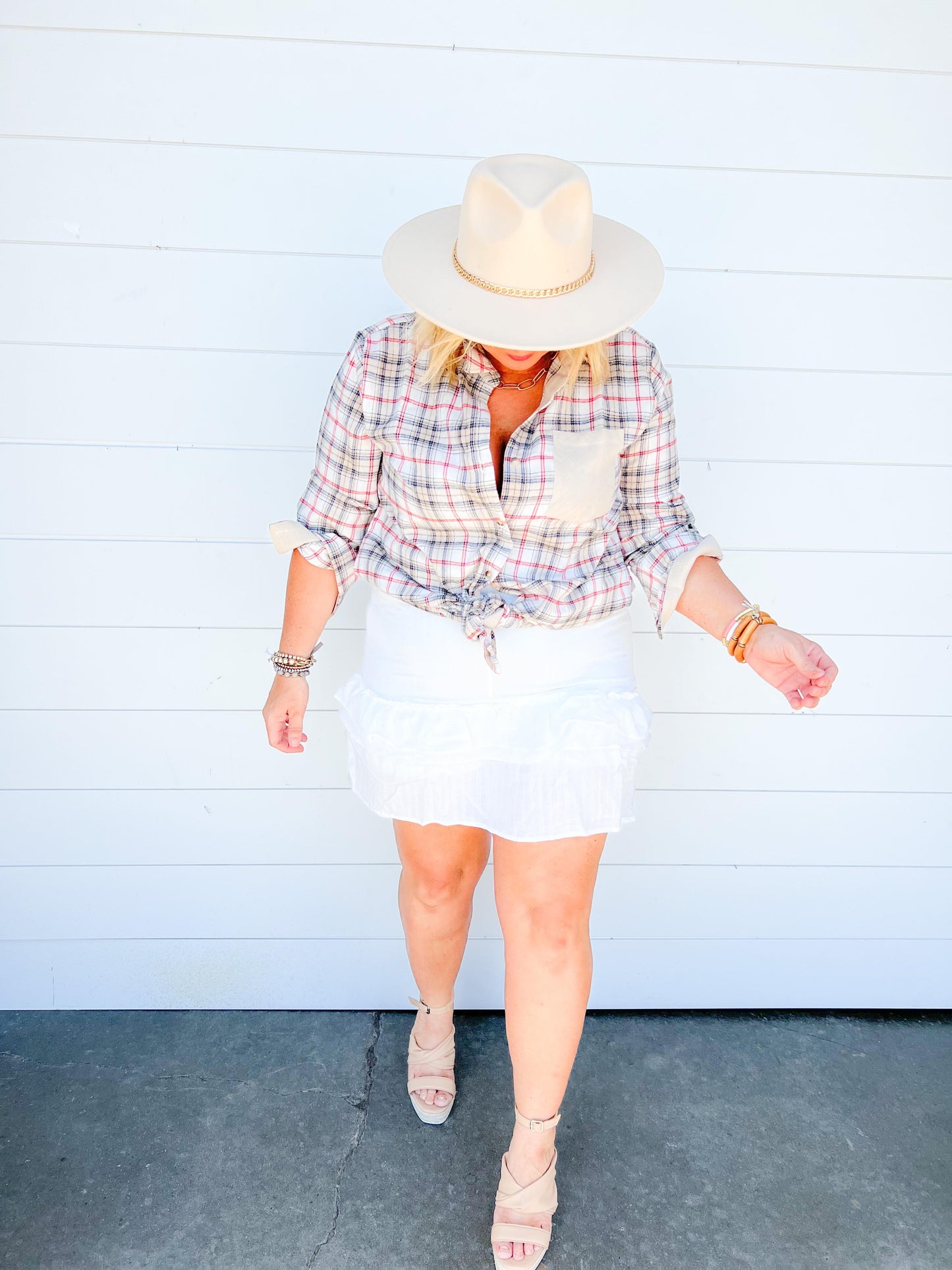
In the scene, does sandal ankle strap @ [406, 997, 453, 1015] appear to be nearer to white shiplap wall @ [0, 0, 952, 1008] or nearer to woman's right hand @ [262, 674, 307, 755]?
white shiplap wall @ [0, 0, 952, 1008]

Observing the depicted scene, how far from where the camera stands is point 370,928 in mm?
2631

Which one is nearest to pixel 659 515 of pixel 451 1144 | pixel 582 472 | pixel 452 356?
pixel 582 472

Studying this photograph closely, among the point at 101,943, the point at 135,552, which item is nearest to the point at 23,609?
the point at 135,552

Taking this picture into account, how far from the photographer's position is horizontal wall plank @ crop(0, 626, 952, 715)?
7.84 feet

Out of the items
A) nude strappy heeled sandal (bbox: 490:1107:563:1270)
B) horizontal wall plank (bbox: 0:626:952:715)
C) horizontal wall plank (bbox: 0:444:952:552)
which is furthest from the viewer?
horizontal wall plank (bbox: 0:626:952:715)

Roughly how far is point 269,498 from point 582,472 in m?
0.85

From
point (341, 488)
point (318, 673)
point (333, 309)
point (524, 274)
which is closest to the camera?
point (524, 274)

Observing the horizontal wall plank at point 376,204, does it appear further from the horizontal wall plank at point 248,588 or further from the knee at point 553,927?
the knee at point 553,927

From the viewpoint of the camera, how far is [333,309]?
7.18ft

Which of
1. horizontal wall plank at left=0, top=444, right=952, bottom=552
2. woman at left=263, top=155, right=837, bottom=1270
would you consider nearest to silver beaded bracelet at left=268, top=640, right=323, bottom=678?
woman at left=263, top=155, right=837, bottom=1270

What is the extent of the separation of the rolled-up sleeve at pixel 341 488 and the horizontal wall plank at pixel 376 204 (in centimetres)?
49

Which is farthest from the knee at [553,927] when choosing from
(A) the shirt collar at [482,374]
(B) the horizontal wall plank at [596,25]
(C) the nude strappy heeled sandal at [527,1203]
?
(B) the horizontal wall plank at [596,25]

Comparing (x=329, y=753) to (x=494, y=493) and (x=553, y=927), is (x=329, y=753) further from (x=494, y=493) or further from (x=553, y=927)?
(x=494, y=493)

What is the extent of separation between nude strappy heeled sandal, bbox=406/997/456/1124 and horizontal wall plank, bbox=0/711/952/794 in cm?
63
